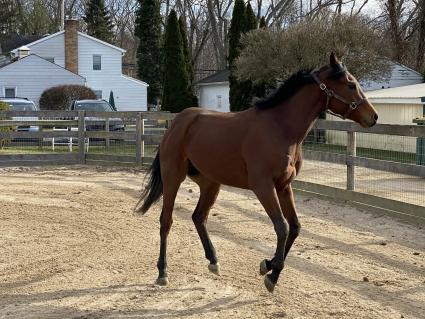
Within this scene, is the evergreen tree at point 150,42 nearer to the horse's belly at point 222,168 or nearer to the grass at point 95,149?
the grass at point 95,149

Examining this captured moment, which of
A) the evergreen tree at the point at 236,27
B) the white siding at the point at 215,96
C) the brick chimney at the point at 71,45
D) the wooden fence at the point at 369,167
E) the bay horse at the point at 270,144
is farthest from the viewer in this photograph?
the brick chimney at the point at 71,45

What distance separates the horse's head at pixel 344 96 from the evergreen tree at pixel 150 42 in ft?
139

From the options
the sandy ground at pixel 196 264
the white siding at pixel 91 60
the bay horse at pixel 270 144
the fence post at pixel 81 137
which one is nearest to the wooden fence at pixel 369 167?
the sandy ground at pixel 196 264

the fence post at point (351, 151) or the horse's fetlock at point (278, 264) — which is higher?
the fence post at point (351, 151)

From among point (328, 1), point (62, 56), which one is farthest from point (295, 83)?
point (328, 1)

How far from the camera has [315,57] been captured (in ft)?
75.5

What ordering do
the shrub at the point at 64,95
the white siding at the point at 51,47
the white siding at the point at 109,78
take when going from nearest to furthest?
the shrub at the point at 64,95 → the white siding at the point at 51,47 → the white siding at the point at 109,78

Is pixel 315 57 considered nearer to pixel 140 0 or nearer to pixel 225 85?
pixel 225 85

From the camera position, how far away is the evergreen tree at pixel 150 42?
46.6 meters

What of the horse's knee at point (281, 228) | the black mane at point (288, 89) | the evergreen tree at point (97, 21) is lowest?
the horse's knee at point (281, 228)

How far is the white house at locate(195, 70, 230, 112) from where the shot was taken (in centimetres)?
3909

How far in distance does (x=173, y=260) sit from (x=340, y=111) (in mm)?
2279

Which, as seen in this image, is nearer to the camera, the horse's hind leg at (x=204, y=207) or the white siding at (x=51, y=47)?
the horse's hind leg at (x=204, y=207)

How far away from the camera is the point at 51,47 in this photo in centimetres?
4006
